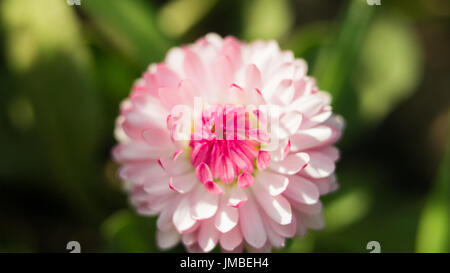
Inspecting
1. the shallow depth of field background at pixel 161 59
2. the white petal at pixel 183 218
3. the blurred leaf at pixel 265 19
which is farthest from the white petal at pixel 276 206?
the blurred leaf at pixel 265 19

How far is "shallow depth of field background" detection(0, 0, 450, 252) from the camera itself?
112 cm

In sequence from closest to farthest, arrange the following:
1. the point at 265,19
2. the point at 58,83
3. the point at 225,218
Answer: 1. the point at 225,218
2. the point at 58,83
3. the point at 265,19

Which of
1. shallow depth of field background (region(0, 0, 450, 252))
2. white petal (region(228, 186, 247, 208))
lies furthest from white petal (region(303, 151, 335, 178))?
shallow depth of field background (region(0, 0, 450, 252))

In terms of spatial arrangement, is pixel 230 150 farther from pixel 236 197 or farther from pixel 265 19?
pixel 265 19

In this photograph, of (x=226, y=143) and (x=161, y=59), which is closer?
(x=226, y=143)

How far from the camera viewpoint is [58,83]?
115 cm

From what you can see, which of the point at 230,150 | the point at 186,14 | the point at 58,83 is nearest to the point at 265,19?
the point at 186,14

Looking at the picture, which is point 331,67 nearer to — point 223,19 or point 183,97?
point 183,97

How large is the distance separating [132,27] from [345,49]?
19.5 inches

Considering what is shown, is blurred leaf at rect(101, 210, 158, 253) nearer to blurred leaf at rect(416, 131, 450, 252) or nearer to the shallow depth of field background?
the shallow depth of field background

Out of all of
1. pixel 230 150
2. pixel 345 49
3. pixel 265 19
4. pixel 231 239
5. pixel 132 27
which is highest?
pixel 265 19

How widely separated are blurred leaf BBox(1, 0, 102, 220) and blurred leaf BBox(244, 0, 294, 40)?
0.49 meters

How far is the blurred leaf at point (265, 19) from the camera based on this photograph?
1.39m

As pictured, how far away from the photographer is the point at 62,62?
113 cm
